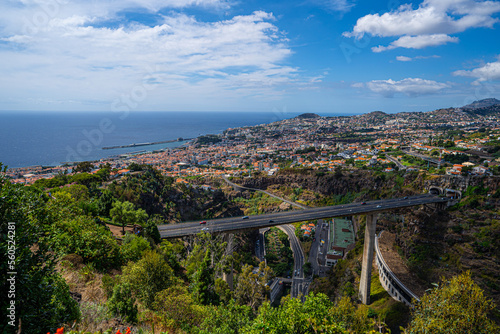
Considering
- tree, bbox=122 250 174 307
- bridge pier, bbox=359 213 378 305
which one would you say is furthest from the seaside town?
tree, bbox=122 250 174 307

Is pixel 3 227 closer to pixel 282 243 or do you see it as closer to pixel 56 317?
pixel 56 317

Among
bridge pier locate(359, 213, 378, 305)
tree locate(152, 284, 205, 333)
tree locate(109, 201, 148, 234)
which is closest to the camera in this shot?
tree locate(152, 284, 205, 333)

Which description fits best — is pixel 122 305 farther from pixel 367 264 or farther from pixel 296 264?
pixel 296 264

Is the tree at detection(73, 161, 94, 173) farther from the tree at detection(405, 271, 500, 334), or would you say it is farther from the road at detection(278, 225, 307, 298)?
the tree at detection(405, 271, 500, 334)

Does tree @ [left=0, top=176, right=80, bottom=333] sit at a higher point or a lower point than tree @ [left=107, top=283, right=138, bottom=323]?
higher

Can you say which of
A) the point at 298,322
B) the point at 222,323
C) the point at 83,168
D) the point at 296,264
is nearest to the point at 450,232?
the point at 296,264

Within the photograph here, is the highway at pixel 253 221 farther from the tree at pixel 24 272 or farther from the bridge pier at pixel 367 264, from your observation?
the tree at pixel 24 272

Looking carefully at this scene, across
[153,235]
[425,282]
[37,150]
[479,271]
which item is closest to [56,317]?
[153,235]
